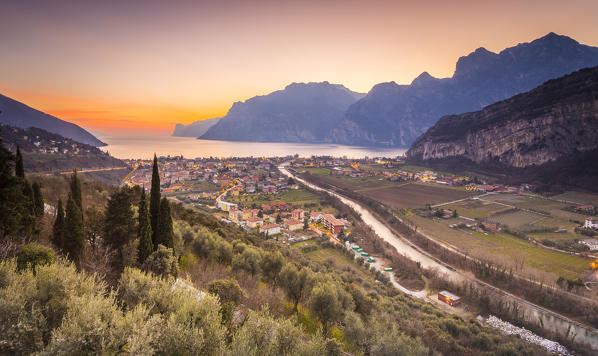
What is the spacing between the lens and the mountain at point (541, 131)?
6519cm

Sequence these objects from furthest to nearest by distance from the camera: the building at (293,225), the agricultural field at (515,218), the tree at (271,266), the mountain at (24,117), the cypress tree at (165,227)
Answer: the mountain at (24,117) < the building at (293,225) < the agricultural field at (515,218) < the tree at (271,266) < the cypress tree at (165,227)

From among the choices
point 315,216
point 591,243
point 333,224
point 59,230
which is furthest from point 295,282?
point 591,243

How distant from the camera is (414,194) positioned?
62750 millimetres

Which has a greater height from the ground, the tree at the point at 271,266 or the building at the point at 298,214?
the tree at the point at 271,266

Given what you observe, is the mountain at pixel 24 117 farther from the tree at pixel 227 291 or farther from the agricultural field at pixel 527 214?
the agricultural field at pixel 527 214

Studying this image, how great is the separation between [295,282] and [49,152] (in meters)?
83.4

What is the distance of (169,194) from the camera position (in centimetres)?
6041

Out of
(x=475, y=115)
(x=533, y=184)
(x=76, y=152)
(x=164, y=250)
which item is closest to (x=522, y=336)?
(x=164, y=250)

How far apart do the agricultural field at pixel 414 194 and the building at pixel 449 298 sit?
2842cm

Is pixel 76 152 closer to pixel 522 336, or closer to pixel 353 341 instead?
pixel 353 341

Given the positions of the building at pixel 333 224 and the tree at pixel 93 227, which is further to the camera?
the building at pixel 333 224

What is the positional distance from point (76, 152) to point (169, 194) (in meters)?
39.1

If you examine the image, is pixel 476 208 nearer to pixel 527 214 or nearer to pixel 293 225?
pixel 527 214

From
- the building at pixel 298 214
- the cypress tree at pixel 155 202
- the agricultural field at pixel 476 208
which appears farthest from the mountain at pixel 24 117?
the agricultural field at pixel 476 208
